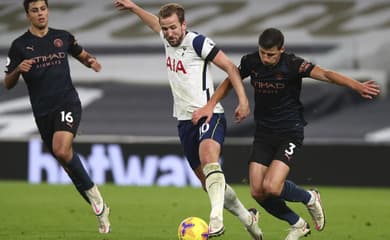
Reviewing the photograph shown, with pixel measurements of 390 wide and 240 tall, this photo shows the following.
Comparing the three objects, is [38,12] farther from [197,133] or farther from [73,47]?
[197,133]

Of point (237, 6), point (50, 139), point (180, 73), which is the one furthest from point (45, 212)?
point (237, 6)

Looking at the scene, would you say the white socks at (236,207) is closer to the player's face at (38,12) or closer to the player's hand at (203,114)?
the player's hand at (203,114)

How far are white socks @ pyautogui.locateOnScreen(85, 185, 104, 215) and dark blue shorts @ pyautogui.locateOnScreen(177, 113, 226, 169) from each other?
127cm

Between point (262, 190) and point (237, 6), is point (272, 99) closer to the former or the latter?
point (262, 190)

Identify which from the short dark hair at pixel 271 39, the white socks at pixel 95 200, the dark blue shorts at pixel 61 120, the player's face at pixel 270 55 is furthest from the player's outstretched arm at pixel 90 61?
the short dark hair at pixel 271 39

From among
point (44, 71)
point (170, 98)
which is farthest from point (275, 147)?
point (170, 98)

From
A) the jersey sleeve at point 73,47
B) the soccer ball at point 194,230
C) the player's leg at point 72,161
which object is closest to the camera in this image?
the soccer ball at point 194,230

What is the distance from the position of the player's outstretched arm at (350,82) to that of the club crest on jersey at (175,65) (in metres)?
1.11

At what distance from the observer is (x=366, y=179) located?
57.7ft

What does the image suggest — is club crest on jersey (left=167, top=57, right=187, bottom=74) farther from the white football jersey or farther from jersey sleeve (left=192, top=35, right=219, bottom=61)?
jersey sleeve (left=192, top=35, right=219, bottom=61)

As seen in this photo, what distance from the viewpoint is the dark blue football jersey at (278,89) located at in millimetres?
9188

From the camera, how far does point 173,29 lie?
355 inches

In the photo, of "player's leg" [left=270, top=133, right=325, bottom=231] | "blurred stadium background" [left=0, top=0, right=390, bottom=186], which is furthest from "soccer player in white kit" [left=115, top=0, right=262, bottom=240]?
"blurred stadium background" [left=0, top=0, right=390, bottom=186]

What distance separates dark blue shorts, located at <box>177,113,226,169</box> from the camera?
29.6 feet
